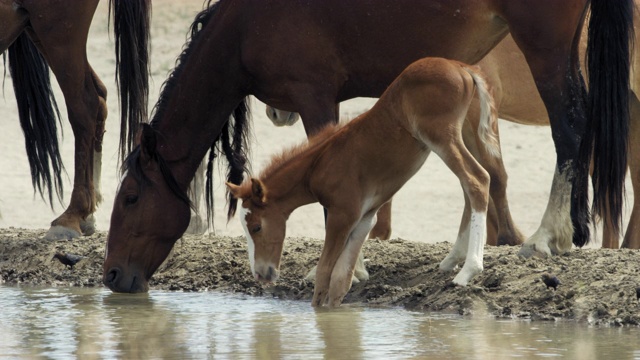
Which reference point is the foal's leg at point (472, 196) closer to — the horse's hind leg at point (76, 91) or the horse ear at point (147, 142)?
the horse ear at point (147, 142)

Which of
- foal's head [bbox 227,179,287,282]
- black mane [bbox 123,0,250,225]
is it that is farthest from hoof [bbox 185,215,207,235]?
foal's head [bbox 227,179,287,282]

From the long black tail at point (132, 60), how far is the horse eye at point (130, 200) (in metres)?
Result: 1.35

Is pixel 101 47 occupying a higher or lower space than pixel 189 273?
higher

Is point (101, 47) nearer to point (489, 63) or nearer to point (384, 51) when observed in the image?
point (489, 63)

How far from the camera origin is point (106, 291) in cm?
802

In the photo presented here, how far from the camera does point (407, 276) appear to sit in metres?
7.53

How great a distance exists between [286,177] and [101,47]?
1490 centimetres

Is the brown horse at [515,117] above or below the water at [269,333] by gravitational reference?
above

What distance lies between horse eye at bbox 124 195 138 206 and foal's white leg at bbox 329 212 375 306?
4.54 feet

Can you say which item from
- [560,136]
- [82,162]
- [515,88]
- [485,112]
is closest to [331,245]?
[485,112]

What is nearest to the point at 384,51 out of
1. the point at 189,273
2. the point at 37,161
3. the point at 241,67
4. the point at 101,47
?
the point at 241,67

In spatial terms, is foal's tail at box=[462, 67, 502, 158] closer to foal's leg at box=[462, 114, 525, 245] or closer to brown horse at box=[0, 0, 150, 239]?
foal's leg at box=[462, 114, 525, 245]

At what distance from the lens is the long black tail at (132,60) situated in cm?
909

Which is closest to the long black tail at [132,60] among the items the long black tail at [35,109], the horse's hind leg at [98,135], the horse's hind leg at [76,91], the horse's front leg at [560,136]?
the horse's hind leg at [76,91]
